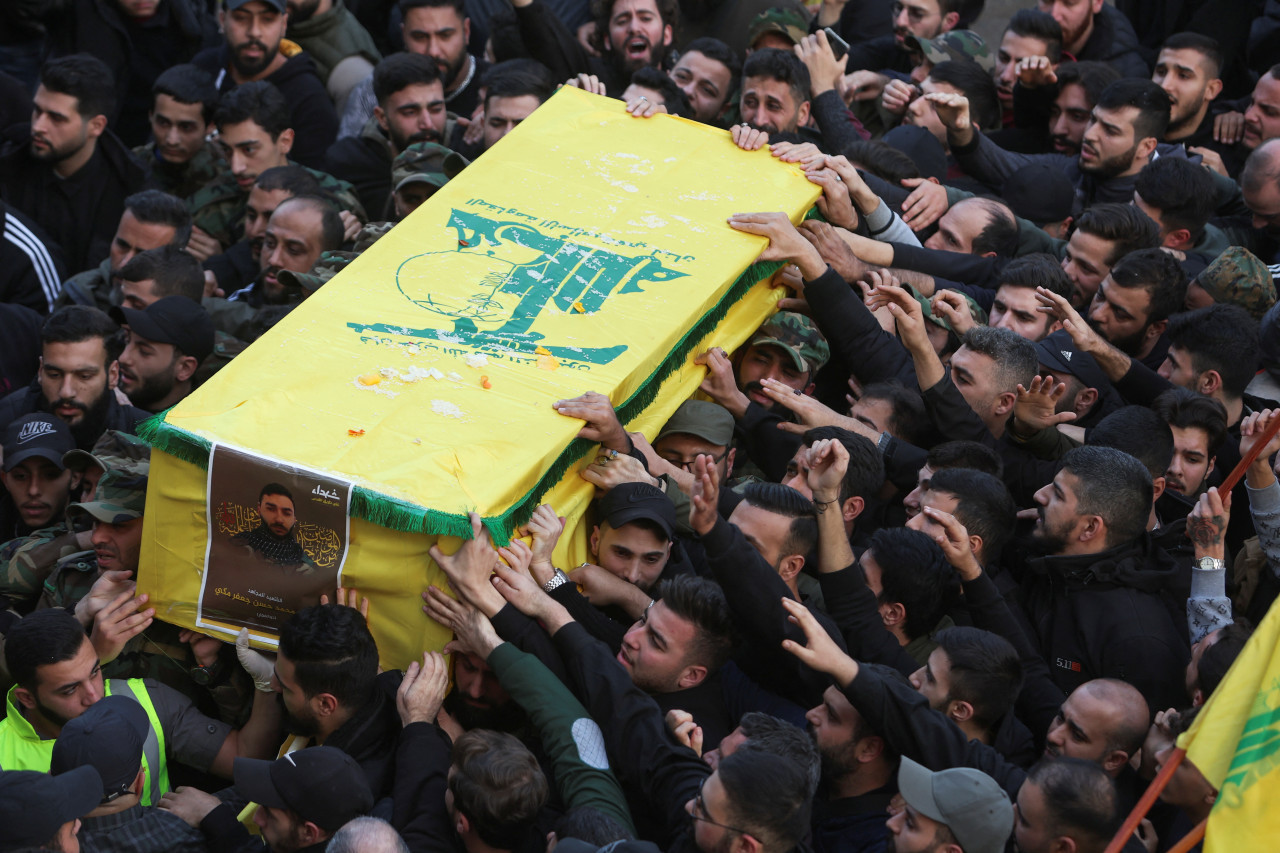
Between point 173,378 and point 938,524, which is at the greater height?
point 938,524

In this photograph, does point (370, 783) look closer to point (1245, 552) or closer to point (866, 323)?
point (866, 323)

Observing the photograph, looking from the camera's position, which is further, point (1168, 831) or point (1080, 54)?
point (1080, 54)

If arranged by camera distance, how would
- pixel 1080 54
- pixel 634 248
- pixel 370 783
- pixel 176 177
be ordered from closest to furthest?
pixel 370 783, pixel 634 248, pixel 176 177, pixel 1080 54

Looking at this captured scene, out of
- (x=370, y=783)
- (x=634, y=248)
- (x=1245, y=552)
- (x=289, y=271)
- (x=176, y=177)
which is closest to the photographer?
(x=370, y=783)

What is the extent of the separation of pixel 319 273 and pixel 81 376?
1.04 meters

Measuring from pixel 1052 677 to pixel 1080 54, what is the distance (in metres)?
4.96

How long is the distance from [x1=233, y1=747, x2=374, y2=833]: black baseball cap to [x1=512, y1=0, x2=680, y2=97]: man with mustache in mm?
4746

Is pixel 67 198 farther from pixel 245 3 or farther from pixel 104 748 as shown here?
pixel 104 748

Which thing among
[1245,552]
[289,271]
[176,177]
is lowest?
[176,177]

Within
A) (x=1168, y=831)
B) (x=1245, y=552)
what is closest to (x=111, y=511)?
(x=1168, y=831)

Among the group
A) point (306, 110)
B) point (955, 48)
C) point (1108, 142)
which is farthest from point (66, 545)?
point (955, 48)

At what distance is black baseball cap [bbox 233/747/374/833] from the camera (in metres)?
3.61

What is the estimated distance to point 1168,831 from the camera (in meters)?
3.96

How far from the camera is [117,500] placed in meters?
4.59
